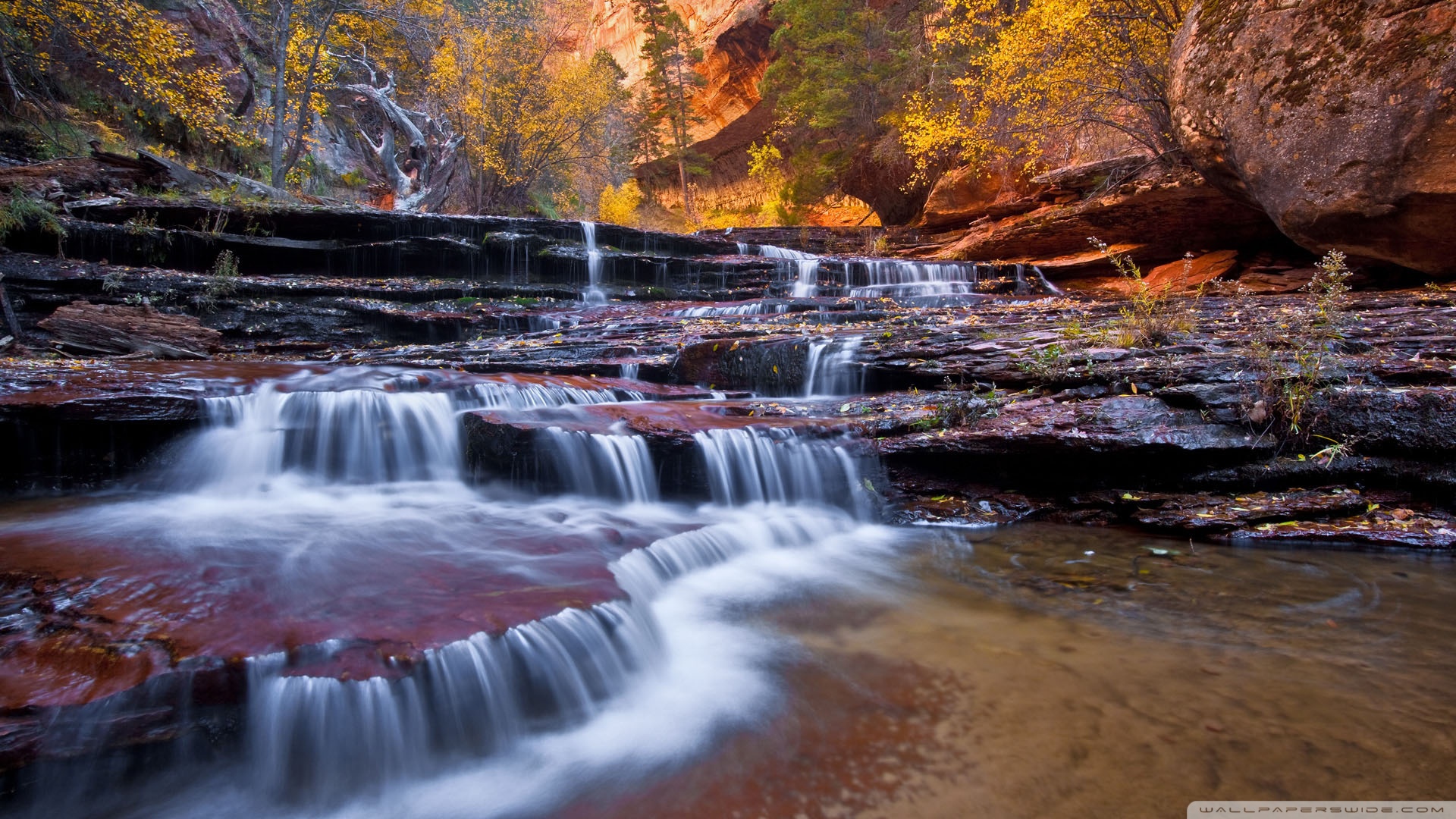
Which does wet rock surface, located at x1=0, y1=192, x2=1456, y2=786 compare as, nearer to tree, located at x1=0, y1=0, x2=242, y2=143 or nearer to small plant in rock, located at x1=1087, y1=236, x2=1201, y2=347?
small plant in rock, located at x1=1087, y1=236, x2=1201, y2=347

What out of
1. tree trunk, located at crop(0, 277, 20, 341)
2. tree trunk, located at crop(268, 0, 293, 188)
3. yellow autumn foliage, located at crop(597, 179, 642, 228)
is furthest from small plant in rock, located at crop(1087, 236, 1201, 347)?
yellow autumn foliage, located at crop(597, 179, 642, 228)

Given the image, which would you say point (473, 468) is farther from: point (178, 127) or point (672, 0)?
point (672, 0)

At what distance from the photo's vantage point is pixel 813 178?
24.9 m

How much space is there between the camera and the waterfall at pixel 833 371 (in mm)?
7352

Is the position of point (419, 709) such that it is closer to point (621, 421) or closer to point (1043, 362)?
point (621, 421)

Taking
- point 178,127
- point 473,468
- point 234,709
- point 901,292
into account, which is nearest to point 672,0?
point 178,127

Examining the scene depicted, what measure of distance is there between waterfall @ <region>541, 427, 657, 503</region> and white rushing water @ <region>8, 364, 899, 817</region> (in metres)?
0.02

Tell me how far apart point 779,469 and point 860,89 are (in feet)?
65.5

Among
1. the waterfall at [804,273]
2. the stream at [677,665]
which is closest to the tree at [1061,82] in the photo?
the waterfall at [804,273]

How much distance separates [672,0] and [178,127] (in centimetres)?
2817

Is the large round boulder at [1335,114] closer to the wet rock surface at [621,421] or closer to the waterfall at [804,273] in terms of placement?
the wet rock surface at [621,421]

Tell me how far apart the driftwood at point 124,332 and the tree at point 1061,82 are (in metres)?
13.8

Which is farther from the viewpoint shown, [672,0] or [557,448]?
[672,0]

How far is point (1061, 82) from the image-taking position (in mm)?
11656
